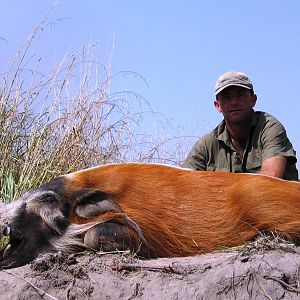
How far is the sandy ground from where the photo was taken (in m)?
3.09

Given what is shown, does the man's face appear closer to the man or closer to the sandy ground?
the man

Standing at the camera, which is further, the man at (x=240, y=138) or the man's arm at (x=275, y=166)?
the man at (x=240, y=138)

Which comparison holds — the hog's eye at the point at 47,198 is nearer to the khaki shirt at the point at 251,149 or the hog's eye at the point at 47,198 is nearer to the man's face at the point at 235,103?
the khaki shirt at the point at 251,149

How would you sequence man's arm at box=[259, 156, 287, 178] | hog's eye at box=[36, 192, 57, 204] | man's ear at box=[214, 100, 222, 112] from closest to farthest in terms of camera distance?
1. hog's eye at box=[36, 192, 57, 204]
2. man's arm at box=[259, 156, 287, 178]
3. man's ear at box=[214, 100, 222, 112]

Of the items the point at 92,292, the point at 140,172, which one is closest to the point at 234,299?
the point at 92,292

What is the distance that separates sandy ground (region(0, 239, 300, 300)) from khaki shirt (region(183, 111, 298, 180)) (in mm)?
2101

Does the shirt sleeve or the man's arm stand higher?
the shirt sleeve

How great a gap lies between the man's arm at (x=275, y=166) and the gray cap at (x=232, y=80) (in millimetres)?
729

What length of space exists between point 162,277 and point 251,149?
2644 millimetres

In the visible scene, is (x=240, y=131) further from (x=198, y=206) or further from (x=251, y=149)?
(x=198, y=206)

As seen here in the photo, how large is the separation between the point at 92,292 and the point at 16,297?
365 millimetres

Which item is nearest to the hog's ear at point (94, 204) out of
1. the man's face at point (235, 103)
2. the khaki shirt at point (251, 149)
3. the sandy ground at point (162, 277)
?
the sandy ground at point (162, 277)

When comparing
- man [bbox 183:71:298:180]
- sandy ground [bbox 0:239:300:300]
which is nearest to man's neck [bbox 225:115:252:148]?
man [bbox 183:71:298:180]

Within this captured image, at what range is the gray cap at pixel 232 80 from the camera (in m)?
5.74
